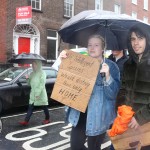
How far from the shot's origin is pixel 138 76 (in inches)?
115

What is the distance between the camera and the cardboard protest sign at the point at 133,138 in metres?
2.91

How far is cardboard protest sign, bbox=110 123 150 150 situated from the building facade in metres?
12.4

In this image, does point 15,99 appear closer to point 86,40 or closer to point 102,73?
point 86,40

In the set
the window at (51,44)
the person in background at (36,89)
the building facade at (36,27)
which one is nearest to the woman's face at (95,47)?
the person in background at (36,89)

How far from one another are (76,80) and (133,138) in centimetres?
92

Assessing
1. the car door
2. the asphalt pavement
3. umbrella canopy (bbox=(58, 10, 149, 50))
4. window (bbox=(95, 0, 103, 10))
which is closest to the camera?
umbrella canopy (bbox=(58, 10, 149, 50))

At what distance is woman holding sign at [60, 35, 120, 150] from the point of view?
11.1ft

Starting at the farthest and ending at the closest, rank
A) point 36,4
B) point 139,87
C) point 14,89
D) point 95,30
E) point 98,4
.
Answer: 1. point 98,4
2. point 36,4
3. point 14,89
4. point 95,30
5. point 139,87

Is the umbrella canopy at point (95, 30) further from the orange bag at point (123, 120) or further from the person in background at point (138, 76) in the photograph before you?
the orange bag at point (123, 120)

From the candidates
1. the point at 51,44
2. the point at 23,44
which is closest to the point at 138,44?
the point at 23,44

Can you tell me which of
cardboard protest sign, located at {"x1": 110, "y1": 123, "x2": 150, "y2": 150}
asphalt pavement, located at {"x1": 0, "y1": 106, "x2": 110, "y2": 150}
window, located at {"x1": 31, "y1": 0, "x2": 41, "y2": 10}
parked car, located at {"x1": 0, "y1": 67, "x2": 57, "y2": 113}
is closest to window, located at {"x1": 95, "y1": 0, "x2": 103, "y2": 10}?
window, located at {"x1": 31, "y1": 0, "x2": 41, "y2": 10}

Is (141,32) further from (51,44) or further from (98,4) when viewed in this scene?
(98,4)

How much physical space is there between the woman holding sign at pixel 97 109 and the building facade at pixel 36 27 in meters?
11.7

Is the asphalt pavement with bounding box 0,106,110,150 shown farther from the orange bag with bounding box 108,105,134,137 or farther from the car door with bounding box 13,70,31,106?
the orange bag with bounding box 108,105,134,137
